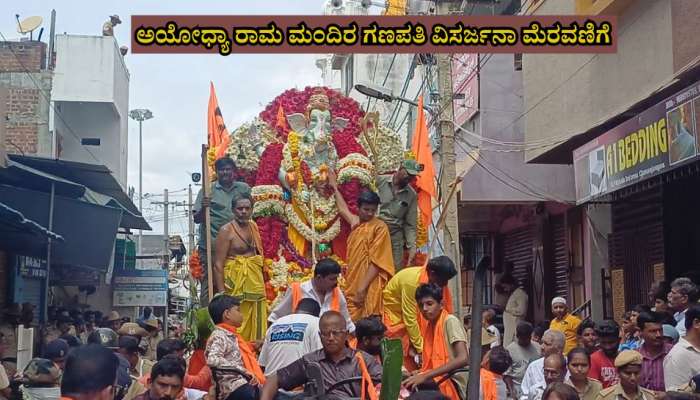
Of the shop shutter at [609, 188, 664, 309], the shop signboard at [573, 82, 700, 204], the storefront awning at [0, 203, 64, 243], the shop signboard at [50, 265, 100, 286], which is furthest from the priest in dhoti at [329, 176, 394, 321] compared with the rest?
the shop signboard at [50, 265, 100, 286]

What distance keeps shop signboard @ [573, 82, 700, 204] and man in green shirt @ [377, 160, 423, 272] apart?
8.86 feet

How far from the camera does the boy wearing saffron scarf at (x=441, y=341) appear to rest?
6.11m

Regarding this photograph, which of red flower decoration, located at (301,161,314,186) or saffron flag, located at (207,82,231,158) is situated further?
saffron flag, located at (207,82,231,158)

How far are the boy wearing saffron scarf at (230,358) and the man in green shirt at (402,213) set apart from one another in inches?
121

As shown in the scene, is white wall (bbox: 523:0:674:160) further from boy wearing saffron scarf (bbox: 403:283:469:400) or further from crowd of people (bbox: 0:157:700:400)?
boy wearing saffron scarf (bbox: 403:283:469:400)

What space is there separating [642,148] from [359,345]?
5.39m

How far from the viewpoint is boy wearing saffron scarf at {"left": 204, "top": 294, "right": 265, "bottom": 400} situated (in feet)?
20.4

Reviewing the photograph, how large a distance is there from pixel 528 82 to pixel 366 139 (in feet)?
19.3

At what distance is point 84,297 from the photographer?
77.8 ft

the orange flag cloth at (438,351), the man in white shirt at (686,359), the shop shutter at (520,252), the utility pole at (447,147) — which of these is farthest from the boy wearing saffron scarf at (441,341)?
the shop shutter at (520,252)

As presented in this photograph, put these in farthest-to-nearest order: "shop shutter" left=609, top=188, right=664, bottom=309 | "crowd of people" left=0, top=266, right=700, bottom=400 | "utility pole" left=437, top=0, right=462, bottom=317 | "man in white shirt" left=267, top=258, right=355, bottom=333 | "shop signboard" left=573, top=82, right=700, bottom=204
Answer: "utility pole" left=437, top=0, right=462, bottom=317 → "shop shutter" left=609, top=188, right=664, bottom=309 → "shop signboard" left=573, top=82, right=700, bottom=204 → "man in white shirt" left=267, top=258, right=355, bottom=333 → "crowd of people" left=0, top=266, right=700, bottom=400

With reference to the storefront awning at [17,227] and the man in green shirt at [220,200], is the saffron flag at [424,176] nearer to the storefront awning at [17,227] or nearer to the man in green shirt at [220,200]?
the man in green shirt at [220,200]

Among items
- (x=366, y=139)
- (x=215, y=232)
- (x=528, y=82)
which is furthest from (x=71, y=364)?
(x=528, y=82)

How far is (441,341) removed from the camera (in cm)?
628
